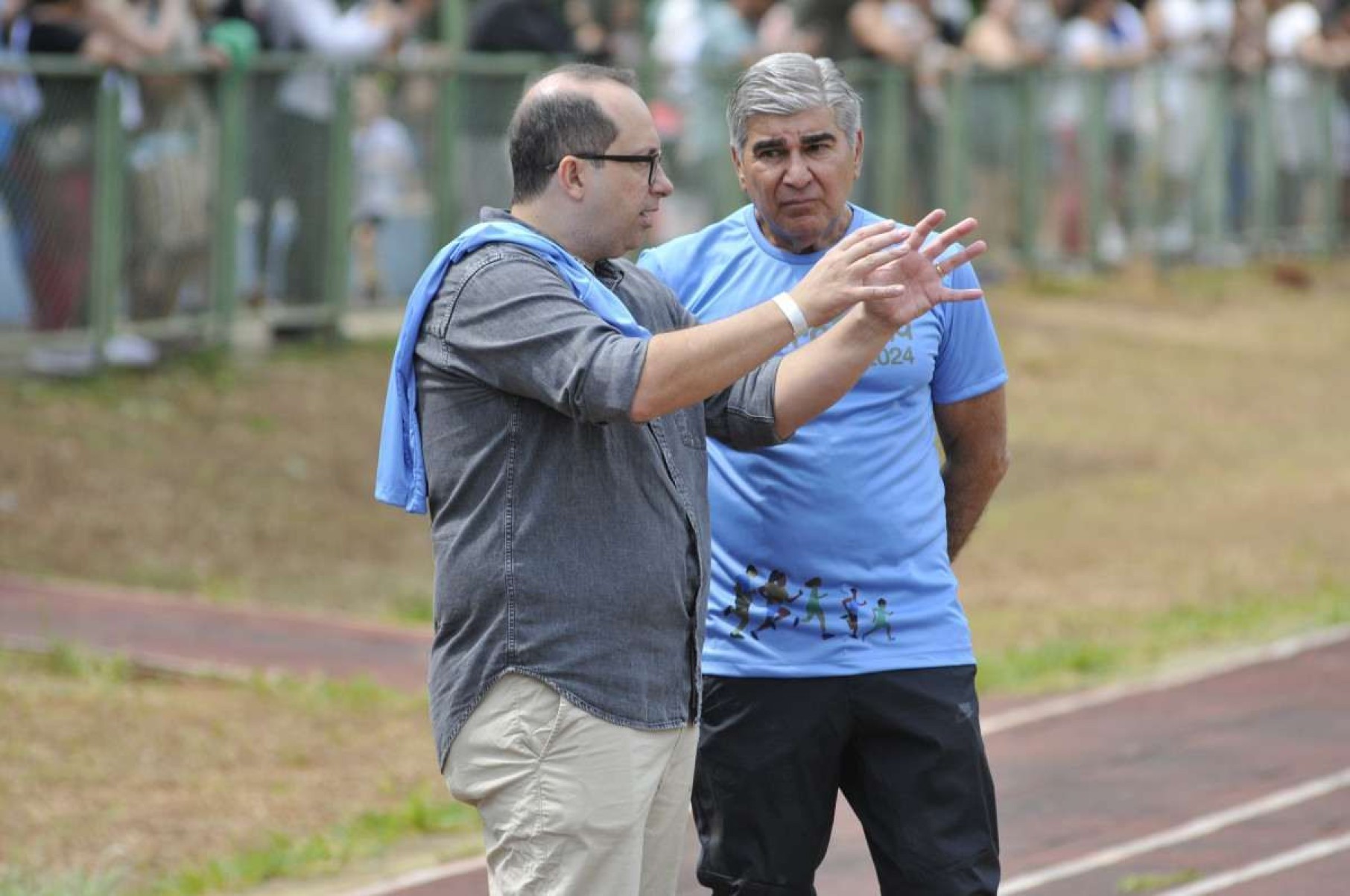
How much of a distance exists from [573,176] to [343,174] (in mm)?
9931

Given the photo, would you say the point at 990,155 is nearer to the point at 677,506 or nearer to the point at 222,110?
the point at 222,110

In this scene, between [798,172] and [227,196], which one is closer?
[798,172]

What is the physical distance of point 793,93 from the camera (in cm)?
452

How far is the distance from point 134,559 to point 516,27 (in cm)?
564

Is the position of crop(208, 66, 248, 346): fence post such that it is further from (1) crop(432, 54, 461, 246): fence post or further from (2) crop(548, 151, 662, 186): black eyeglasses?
(2) crop(548, 151, 662, 186): black eyeglasses

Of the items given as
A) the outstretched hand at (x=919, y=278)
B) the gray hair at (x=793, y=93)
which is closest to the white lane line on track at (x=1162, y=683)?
the gray hair at (x=793, y=93)

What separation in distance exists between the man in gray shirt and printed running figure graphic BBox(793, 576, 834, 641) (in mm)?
581

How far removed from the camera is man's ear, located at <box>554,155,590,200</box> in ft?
12.7

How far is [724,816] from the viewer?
15.0ft

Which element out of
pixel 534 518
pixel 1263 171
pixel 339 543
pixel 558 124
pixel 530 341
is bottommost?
pixel 339 543

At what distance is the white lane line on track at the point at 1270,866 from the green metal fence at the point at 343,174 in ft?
24.2

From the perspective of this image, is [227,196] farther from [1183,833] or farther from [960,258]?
[960,258]

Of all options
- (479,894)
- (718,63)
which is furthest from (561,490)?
(718,63)

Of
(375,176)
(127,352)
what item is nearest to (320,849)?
(127,352)
